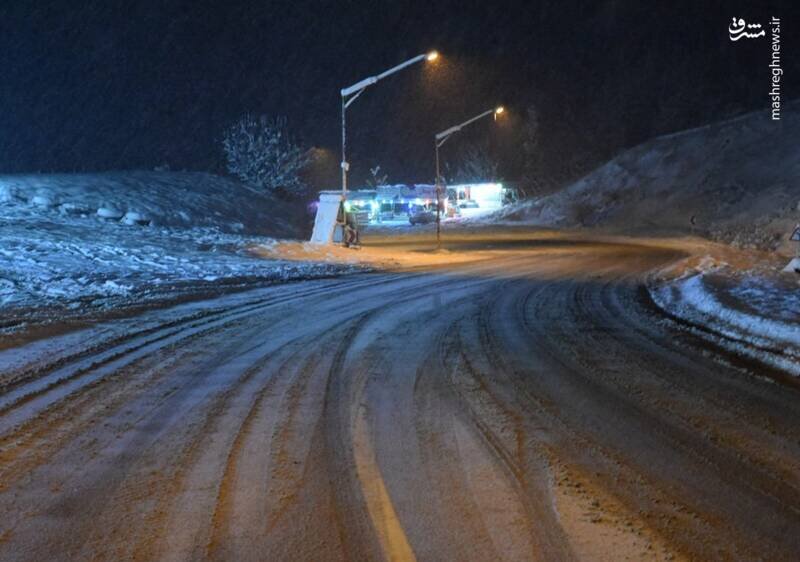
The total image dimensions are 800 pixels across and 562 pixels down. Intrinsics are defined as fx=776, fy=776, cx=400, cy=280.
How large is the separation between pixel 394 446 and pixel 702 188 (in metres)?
56.1

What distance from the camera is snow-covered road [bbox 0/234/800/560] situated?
191 inches

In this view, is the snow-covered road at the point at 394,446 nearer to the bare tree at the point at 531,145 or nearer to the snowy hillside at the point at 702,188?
the snowy hillside at the point at 702,188

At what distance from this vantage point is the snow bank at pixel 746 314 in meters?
11.1

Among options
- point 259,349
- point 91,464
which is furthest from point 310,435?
point 259,349

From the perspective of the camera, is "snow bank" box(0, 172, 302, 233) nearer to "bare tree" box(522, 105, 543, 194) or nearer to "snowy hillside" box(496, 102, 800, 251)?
"snowy hillside" box(496, 102, 800, 251)

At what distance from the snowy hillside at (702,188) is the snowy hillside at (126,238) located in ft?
84.6

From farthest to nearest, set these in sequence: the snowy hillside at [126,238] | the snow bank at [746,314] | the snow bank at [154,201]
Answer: the snow bank at [154,201]
the snowy hillside at [126,238]
the snow bank at [746,314]

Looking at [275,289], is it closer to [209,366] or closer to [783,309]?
[209,366]

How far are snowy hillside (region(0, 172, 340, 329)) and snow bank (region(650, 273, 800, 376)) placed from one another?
1113 cm

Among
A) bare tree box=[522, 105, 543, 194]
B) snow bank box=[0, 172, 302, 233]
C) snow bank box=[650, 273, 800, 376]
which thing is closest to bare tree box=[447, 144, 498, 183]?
bare tree box=[522, 105, 543, 194]

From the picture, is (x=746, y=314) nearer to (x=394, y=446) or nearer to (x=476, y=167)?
(x=394, y=446)

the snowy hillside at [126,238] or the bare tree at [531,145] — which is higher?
the bare tree at [531,145]

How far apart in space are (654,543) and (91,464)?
4.33 m

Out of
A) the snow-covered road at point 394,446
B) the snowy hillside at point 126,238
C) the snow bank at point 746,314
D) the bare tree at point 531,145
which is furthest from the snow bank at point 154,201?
the bare tree at point 531,145
